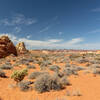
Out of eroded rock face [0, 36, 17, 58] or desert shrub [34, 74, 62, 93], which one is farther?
eroded rock face [0, 36, 17, 58]

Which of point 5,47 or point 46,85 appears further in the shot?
point 5,47

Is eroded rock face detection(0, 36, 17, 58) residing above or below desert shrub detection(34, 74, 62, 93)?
above

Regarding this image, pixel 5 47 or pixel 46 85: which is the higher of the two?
pixel 5 47

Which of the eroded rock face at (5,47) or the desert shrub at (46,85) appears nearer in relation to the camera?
the desert shrub at (46,85)

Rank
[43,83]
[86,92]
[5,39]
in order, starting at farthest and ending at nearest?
[5,39], [43,83], [86,92]

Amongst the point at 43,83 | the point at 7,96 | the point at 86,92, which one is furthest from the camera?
the point at 43,83

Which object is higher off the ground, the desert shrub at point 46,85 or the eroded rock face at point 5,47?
the eroded rock face at point 5,47

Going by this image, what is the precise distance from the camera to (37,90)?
5.24m

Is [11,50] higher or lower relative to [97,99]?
higher

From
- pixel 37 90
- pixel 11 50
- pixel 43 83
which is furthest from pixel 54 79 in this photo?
pixel 11 50

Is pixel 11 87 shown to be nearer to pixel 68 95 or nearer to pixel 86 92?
pixel 68 95

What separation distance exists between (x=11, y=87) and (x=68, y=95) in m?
3.41

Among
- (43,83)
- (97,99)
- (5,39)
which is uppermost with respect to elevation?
(5,39)

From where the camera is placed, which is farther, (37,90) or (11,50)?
(11,50)
